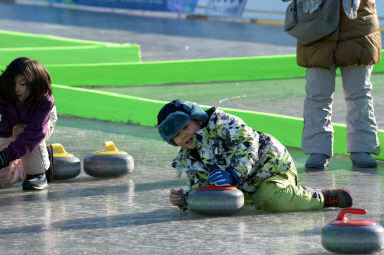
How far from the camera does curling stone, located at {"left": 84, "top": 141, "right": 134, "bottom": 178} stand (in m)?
5.63

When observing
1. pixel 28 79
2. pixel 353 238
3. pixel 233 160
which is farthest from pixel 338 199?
pixel 28 79

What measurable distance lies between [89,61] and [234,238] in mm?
7535

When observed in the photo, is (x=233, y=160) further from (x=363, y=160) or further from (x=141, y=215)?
(x=363, y=160)

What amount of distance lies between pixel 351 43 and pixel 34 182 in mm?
2168

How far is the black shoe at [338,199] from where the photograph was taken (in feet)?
15.4

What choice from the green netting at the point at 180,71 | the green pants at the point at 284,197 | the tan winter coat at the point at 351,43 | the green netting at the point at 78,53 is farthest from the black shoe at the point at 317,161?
the green netting at the point at 78,53

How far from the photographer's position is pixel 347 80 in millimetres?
5980

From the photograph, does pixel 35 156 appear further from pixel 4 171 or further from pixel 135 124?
pixel 135 124

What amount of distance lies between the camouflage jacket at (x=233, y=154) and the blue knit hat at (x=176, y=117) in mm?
98

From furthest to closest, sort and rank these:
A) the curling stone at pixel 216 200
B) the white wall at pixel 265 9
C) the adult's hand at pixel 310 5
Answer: the white wall at pixel 265 9 < the adult's hand at pixel 310 5 < the curling stone at pixel 216 200

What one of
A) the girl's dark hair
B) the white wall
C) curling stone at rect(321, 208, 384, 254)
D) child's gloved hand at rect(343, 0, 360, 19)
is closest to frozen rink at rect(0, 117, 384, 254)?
curling stone at rect(321, 208, 384, 254)

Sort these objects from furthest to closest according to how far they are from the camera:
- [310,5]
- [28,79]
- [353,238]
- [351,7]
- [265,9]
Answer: [265,9] < [310,5] < [351,7] < [28,79] < [353,238]

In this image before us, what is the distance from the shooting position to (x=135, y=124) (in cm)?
793

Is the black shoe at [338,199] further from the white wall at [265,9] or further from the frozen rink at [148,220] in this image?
the white wall at [265,9]
